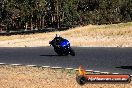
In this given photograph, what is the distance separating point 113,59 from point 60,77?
17.9ft

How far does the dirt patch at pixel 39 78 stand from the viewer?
1290 cm

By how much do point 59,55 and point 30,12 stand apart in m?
54.8

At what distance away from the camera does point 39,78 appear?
14672 millimetres

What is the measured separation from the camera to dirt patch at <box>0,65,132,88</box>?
42.3 feet

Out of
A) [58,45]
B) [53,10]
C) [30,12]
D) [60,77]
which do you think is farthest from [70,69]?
[53,10]

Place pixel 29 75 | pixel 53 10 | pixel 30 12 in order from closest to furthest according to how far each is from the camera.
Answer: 1. pixel 29 75
2. pixel 30 12
3. pixel 53 10

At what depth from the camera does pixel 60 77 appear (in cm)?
1457

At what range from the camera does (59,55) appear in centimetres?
2236

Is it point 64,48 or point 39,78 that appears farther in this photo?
point 64,48

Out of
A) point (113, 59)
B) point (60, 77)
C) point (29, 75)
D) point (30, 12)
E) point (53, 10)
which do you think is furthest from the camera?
point (53, 10)

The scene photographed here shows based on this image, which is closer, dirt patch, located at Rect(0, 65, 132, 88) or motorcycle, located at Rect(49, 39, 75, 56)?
dirt patch, located at Rect(0, 65, 132, 88)

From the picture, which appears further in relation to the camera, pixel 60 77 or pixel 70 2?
pixel 70 2

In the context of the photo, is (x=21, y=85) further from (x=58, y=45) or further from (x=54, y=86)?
(x=58, y=45)

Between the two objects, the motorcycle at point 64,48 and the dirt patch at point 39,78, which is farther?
the motorcycle at point 64,48
